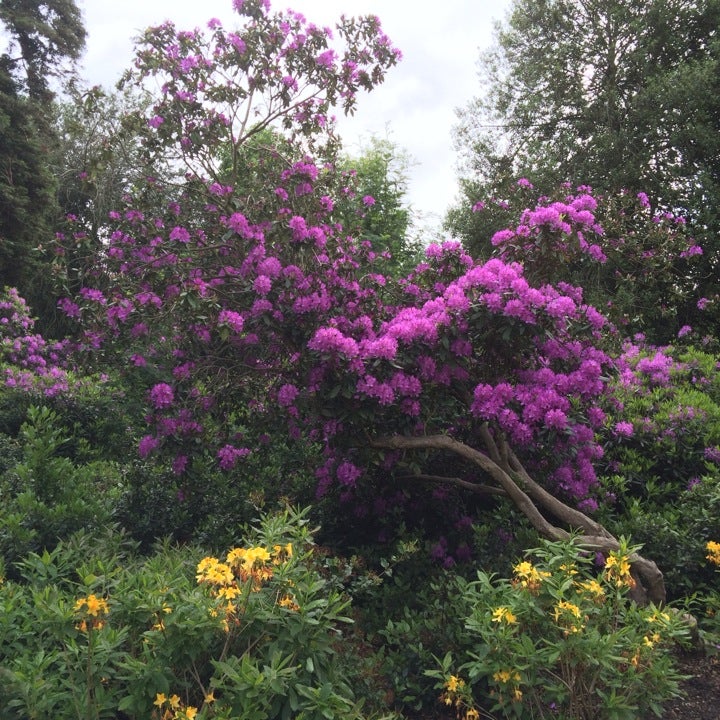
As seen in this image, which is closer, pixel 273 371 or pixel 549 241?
pixel 549 241

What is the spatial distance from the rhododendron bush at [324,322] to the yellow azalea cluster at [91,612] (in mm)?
1444

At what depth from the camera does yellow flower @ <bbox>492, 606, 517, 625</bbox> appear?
6.91ft

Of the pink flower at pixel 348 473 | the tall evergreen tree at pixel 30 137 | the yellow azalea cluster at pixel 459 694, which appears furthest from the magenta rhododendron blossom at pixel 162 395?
the tall evergreen tree at pixel 30 137

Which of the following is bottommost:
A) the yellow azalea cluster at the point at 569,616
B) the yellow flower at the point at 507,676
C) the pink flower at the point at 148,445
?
the yellow flower at the point at 507,676

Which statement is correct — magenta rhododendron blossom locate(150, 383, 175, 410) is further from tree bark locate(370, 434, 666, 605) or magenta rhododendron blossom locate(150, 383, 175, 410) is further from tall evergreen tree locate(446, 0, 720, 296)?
tall evergreen tree locate(446, 0, 720, 296)

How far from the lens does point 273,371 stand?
3.68 m

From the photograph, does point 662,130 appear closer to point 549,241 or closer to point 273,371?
point 549,241

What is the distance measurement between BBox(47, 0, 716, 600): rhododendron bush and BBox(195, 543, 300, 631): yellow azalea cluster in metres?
1.09

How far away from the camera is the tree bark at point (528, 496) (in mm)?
3035

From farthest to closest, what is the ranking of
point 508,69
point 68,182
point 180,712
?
point 68,182 < point 508,69 < point 180,712

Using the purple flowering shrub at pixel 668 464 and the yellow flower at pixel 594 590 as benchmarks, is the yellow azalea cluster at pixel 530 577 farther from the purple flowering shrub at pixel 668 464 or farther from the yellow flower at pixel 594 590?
the purple flowering shrub at pixel 668 464

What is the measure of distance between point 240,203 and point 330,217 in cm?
84

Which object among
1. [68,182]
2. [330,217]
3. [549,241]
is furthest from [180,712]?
[68,182]

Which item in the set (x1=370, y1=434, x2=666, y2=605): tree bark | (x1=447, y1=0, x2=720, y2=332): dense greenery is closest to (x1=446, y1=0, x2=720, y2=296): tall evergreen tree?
(x1=447, y1=0, x2=720, y2=332): dense greenery
